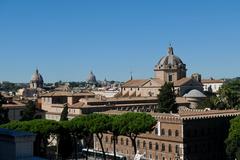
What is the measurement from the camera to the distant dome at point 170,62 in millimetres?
104562

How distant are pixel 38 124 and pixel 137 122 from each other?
10.2 metres

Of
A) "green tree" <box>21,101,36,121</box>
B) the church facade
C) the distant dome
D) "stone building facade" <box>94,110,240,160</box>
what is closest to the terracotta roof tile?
the church facade

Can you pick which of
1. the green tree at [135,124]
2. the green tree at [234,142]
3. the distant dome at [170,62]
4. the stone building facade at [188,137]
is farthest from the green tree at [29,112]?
the green tree at [234,142]

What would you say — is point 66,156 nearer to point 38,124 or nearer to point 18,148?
point 38,124

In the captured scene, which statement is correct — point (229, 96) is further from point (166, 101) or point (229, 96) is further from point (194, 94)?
point (194, 94)

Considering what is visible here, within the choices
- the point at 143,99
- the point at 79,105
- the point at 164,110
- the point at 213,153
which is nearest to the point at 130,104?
the point at 143,99

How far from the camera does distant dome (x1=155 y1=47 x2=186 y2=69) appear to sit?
343 ft

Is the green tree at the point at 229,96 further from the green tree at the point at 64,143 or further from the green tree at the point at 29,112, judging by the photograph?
the green tree at the point at 29,112

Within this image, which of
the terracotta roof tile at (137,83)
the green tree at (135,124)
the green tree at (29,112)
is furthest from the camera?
the terracotta roof tile at (137,83)

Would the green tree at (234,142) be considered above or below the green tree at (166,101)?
below

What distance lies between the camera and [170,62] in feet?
345

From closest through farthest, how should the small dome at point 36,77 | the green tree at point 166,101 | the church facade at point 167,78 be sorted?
the green tree at point 166,101, the church facade at point 167,78, the small dome at point 36,77

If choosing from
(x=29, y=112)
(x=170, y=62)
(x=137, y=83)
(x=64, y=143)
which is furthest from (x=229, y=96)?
(x=137, y=83)

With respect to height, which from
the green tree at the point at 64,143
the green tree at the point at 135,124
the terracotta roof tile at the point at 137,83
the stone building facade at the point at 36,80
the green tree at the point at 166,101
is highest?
the stone building facade at the point at 36,80
